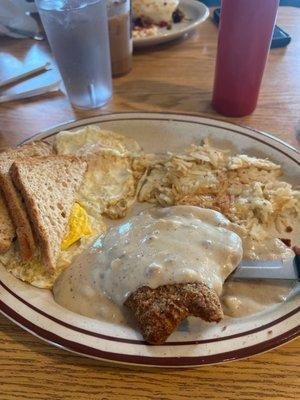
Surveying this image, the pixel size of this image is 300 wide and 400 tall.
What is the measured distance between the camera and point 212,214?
1399 millimetres

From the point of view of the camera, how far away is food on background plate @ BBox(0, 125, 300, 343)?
112 centimetres

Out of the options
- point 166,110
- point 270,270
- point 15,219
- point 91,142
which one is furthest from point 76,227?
point 166,110

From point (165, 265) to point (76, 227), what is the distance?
45 cm

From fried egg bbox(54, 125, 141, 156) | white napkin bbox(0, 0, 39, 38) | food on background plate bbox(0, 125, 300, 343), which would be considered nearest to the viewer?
food on background plate bbox(0, 125, 300, 343)

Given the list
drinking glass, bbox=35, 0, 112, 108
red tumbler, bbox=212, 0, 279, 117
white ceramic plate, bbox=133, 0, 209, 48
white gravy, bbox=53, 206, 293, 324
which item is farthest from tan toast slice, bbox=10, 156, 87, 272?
white ceramic plate, bbox=133, 0, 209, 48

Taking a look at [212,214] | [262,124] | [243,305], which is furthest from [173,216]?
[262,124]

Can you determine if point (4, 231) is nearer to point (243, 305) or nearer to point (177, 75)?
point (243, 305)

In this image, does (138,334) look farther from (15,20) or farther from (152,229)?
(15,20)

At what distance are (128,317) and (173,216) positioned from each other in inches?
17.5

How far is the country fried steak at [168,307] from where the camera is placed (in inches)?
40.0

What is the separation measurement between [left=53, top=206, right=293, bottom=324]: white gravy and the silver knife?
0.10 ft

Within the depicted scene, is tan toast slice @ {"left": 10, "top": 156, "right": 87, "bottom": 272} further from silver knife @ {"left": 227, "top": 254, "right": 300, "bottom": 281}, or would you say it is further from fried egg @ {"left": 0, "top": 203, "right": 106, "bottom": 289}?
silver knife @ {"left": 227, "top": 254, "right": 300, "bottom": 281}

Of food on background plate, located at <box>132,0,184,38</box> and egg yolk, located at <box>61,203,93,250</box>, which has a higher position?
food on background plate, located at <box>132,0,184,38</box>

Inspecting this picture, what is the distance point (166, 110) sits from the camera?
2.07 m
